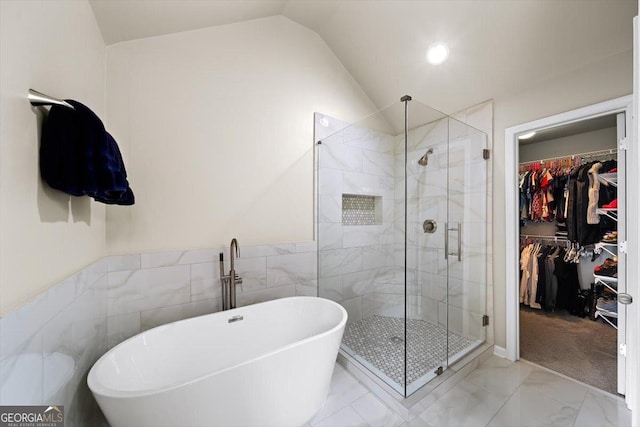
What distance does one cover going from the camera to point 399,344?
2.04 meters

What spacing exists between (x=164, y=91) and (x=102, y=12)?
46 cm

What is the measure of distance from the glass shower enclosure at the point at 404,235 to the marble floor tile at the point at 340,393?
159mm

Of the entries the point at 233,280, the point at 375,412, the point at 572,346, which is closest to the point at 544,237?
the point at 572,346

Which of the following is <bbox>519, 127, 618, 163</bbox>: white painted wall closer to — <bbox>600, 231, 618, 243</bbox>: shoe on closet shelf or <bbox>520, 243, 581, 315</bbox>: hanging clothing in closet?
<bbox>600, 231, 618, 243</bbox>: shoe on closet shelf

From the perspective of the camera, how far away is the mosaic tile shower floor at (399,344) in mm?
1889

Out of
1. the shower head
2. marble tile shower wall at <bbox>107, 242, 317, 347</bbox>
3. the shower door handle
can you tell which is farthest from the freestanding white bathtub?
the shower head

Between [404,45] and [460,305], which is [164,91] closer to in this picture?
[404,45]

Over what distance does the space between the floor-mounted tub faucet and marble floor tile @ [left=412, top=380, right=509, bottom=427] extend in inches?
60.2

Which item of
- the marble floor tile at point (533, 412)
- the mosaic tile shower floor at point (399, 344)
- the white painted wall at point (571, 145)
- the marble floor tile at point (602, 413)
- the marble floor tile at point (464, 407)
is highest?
the white painted wall at point (571, 145)

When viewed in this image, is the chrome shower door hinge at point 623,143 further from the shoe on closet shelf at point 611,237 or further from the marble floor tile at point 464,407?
the marble floor tile at point 464,407

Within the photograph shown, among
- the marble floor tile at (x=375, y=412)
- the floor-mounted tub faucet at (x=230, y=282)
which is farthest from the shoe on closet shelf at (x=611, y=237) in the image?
the floor-mounted tub faucet at (x=230, y=282)

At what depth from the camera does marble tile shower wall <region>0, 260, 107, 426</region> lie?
2.22ft

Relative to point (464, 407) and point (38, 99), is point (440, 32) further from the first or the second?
point (464, 407)

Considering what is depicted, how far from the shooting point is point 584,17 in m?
1.62
